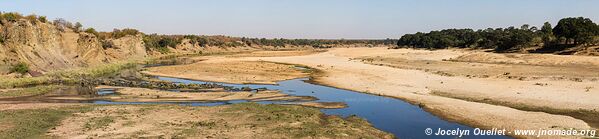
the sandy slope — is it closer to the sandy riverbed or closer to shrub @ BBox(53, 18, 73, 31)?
the sandy riverbed

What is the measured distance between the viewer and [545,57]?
6003 centimetres

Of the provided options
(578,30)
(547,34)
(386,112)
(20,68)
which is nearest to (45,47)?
(20,68)

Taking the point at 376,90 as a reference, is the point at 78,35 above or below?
above

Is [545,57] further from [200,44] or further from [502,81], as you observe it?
[200,44]

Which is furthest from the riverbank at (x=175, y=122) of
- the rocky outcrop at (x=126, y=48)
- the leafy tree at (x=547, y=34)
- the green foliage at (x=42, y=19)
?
the leafy tree at (x=547, y=34)

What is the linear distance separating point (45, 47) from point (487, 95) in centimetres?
4659

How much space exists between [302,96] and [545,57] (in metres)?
39.4

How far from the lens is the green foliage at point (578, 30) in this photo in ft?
218

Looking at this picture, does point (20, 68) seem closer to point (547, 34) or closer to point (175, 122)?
point (175, 122)

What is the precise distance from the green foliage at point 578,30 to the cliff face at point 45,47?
64552 millimetres

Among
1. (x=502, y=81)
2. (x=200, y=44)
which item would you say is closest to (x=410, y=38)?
(x=200, y=44)

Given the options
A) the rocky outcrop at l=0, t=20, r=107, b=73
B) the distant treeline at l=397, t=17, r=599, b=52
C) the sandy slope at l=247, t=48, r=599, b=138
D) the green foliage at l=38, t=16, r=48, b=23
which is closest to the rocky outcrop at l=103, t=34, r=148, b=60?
the rocky outcrop at l=0, t=20, r=107, b=73

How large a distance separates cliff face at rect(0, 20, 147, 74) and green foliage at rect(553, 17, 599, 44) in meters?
64.6

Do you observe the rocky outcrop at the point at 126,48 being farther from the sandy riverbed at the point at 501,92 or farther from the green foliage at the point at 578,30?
the green foliage at the point at 578,30
